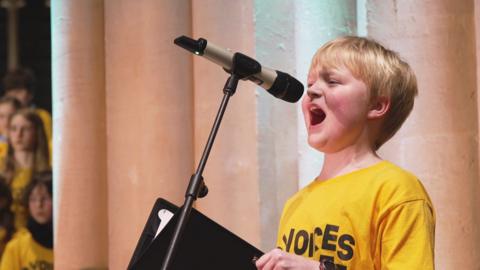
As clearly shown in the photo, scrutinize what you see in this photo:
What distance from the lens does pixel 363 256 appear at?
1.50 meters

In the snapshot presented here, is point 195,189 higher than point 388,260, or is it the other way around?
point 195,189

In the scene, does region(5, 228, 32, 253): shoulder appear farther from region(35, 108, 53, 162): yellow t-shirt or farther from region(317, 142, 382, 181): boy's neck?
region(317, 142, 382, 181): boy's neck

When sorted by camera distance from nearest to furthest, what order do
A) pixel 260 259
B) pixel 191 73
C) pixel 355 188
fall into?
pixel 260 259, pixel 355 188, pixel 191 73

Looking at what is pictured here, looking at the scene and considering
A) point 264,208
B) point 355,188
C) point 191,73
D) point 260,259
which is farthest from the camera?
point 191,73

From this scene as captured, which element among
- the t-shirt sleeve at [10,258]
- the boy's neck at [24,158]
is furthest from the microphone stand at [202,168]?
the boy's neck at [24,158]

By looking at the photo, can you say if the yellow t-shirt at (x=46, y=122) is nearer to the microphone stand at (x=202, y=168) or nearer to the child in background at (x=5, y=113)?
the child in background at (x=5, y=113)

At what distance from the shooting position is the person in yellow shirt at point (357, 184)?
1474 mm

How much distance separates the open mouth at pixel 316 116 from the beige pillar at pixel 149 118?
1028mm

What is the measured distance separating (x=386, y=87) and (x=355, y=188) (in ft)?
0.67

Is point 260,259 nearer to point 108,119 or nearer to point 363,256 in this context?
point 363,256

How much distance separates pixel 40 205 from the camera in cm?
396

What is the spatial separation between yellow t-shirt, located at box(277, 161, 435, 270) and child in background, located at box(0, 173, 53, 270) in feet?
7.46

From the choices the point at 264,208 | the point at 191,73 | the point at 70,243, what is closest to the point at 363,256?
the point at 264,208

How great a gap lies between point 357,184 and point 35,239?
254 cm
